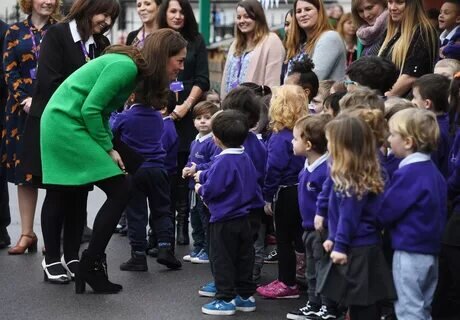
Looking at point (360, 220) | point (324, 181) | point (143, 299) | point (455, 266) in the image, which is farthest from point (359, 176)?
point (143, 299)

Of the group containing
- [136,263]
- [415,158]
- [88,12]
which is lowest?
[136,263]

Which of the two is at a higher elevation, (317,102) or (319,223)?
(317,102)

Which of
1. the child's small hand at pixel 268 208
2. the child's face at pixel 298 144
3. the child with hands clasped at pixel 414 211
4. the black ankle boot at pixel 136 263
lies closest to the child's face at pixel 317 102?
the child's small hand at pixel 268 208

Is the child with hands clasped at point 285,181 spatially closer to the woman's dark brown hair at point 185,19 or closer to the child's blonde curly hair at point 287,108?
the child's blonde curly hair at point 287,108

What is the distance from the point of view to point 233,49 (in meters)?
9.70

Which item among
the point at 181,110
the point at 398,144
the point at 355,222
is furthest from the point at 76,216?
the point at 398,144

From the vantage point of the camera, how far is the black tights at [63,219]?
307 inches

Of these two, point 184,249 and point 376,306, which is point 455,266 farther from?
point 184,249

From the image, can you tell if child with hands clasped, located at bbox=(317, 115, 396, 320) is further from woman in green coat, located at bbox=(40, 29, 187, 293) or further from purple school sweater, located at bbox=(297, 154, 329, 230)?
woman in green coat, located at bbox=(40, 29, 187, 293)

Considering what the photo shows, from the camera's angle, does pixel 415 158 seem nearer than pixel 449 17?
Yes

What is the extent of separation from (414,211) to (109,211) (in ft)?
7.77

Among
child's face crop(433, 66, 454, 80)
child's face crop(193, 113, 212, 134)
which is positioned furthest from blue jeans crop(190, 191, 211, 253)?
child's face crop(433, 66, 454, 80)

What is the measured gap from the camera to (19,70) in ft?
29.6

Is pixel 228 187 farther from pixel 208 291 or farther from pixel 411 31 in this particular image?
pixel 411 31
